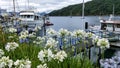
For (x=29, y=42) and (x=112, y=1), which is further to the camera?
(x=112, y=1)

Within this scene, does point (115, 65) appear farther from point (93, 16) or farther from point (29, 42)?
point (93, 16)

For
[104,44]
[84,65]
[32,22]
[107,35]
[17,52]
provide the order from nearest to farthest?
1. [104,44]
2. [84,65]
3. [17,52]
4. [107,35]
5. [32,22]

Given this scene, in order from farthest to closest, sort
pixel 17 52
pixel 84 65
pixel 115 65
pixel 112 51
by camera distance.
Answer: pixel 112 51
pixel 17 52
pixel 84 65
pixel 115 65

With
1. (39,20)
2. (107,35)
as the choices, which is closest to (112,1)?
(39,20)

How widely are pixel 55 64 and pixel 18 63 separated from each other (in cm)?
155

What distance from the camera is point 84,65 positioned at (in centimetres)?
566

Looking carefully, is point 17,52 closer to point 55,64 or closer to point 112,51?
point 55,64

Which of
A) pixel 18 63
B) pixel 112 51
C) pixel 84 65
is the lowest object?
pixel 112 51

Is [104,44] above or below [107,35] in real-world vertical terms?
above

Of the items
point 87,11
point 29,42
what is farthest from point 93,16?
point 29,42

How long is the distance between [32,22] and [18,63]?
51.6 meters

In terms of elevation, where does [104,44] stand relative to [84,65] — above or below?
above

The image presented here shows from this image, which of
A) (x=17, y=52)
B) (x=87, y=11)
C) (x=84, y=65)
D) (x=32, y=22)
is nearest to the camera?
(x=84, y=65)

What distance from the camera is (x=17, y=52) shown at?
286 inches
